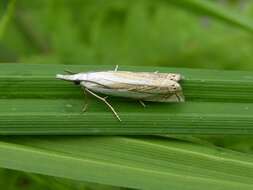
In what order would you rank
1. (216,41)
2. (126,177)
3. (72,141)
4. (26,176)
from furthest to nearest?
(216,41)
(26,176)
(72,141)
(126,177)

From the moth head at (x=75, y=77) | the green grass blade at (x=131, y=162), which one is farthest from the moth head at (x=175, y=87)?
the moth head at (x=75, y=77)

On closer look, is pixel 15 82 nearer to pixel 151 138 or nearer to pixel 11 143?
pixel 11 143

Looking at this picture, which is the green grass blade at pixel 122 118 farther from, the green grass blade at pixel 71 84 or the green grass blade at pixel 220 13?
the green grass blade at pixel 220 13

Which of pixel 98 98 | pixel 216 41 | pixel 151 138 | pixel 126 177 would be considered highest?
pixel 216 41

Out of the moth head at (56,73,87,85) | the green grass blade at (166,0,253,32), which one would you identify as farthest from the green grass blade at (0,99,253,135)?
the green grass blade at (166,0,253,32)

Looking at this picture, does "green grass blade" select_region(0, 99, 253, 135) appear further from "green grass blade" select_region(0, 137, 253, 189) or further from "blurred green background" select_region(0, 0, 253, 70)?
Result: "blurred green background" select_region(0, 0, 253, 70)

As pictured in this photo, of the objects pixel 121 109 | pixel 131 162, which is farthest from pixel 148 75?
pixel 131 162

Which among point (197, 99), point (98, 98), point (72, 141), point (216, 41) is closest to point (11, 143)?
point (72, 141)

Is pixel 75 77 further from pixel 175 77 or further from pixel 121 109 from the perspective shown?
pixel 175 77
